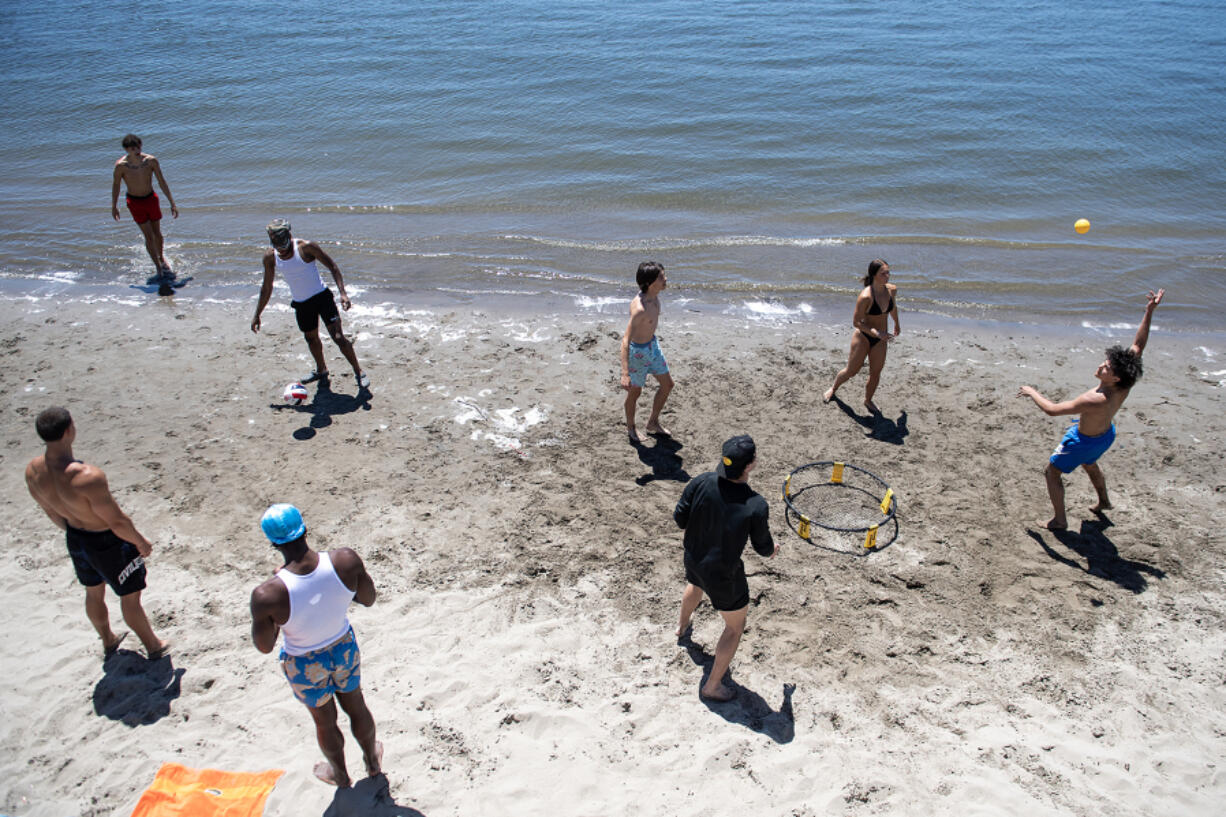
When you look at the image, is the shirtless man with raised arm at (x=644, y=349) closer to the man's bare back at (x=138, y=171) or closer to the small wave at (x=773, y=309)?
the small wave at (x=773, y=309)

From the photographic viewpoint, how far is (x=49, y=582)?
5988mm

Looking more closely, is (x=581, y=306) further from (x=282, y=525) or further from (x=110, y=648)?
(x=282, y=525)

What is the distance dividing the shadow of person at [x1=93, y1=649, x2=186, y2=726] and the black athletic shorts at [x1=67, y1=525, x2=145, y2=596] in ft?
1.84

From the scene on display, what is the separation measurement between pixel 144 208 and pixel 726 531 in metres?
11.2

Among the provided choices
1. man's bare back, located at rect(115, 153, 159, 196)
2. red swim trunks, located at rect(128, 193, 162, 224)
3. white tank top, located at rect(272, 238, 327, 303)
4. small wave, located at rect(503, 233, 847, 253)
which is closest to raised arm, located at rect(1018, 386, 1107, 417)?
white tank top, located at rect(272, 238, 327, 303)

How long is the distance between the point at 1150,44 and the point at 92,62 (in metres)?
32.7

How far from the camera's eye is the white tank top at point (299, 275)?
8.12m

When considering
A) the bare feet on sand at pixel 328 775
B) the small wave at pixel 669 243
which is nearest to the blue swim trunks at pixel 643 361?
the bare feet on sand at pixel 328 775

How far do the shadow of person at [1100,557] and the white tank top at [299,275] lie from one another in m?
7.09

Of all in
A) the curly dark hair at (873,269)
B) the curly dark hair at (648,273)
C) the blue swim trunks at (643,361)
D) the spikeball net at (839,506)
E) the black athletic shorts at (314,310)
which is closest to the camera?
the spikeball net at (839,506)

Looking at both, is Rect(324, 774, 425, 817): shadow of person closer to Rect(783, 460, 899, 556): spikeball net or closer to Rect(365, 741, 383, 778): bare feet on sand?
Rect(365, 741, 383, 778): bare feet on sand

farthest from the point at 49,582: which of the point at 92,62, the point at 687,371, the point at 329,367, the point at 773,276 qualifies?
the point at 92,62

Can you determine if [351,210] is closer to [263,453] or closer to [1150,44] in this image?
[263,453]

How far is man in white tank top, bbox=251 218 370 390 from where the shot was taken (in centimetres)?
807
